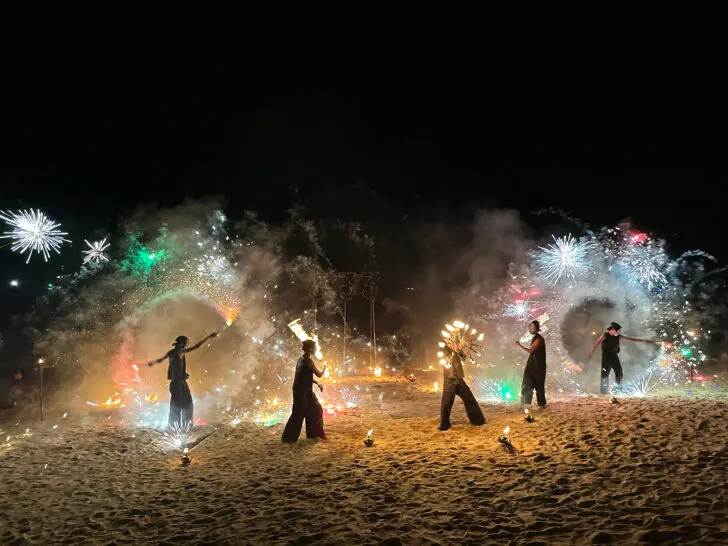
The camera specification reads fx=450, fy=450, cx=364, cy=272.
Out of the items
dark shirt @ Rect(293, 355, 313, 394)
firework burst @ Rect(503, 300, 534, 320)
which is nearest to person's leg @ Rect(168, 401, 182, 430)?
dark shirt @ Rect(293, 355, 313, 394)

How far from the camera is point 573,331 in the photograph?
68.5 ft

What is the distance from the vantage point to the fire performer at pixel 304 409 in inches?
352

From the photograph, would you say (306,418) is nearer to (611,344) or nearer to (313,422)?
(313,422)

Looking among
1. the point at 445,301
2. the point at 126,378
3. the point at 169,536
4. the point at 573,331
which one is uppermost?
the point at 445,301

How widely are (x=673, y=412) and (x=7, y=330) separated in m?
26.8

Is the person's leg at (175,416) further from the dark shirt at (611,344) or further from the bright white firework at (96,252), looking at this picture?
the dark shirt at (611,344)

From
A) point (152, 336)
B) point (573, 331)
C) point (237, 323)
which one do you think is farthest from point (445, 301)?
point (152, 336)

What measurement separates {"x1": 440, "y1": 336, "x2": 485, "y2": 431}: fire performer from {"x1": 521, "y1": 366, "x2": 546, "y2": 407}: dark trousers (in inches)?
90.9

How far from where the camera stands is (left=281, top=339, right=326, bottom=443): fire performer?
893cm

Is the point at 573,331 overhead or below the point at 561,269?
below

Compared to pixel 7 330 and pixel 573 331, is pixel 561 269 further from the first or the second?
pixel 7 330

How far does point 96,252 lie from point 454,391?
14.5m

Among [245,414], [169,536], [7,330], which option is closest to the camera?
[169,536]

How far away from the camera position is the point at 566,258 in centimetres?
1955
